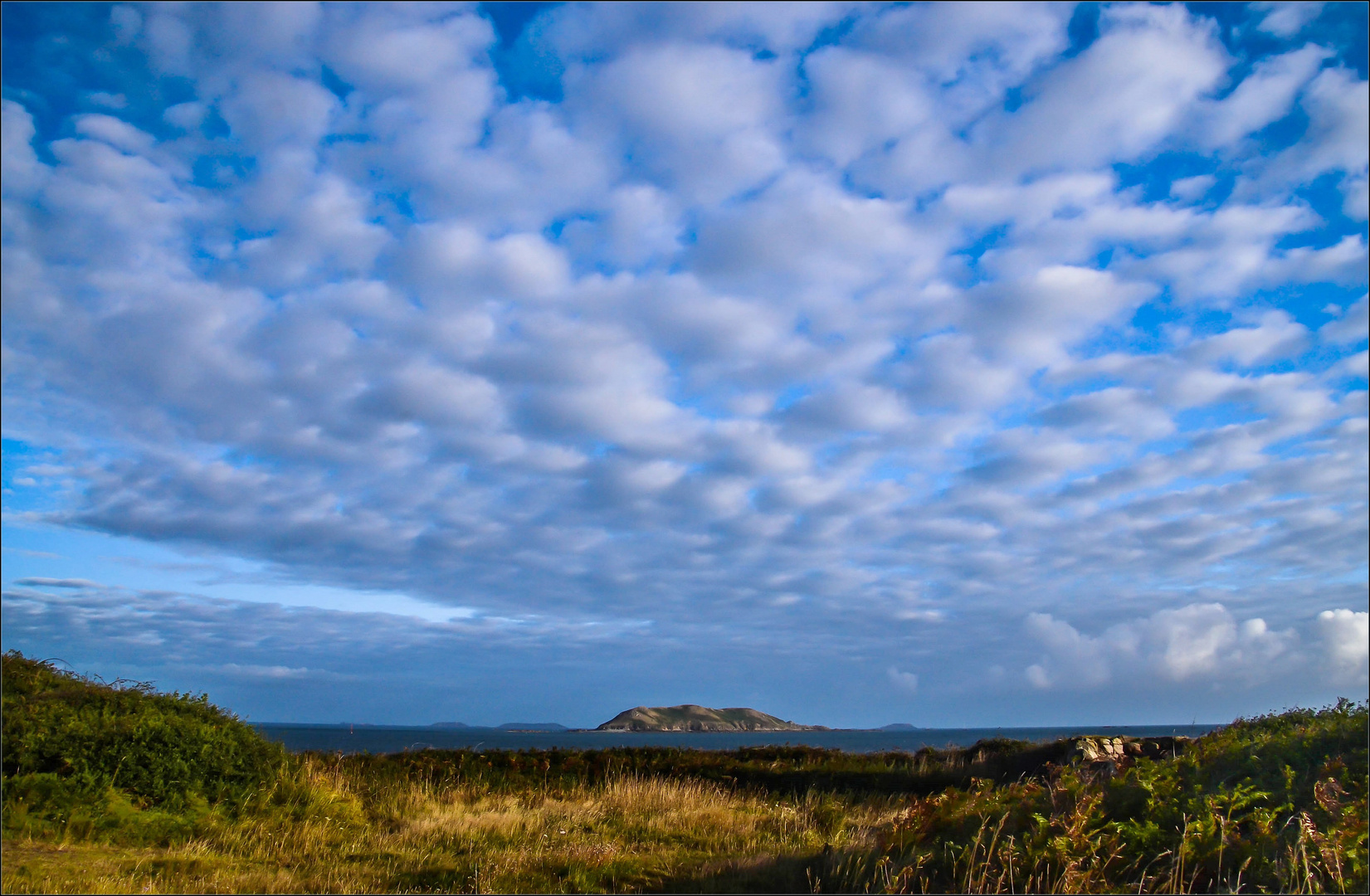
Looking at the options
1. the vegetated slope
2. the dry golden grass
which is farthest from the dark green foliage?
the vegetated slope

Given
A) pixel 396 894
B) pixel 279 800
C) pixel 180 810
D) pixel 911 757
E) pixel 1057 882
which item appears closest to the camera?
pixel 1057 882

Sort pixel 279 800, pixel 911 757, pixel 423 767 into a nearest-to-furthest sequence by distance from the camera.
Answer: pixel 279 800 → pixel 423 767 → pixel 911 757

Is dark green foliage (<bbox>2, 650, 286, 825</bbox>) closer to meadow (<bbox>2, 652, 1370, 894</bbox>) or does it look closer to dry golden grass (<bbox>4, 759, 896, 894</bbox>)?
meadow (<bbox>2, 652, 1370, 894</bbox>)

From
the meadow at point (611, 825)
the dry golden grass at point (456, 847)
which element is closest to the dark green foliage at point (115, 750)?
the meadow at point (611, 825)

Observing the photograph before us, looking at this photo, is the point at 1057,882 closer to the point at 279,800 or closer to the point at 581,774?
the point at 279,800

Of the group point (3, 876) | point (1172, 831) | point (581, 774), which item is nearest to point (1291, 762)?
point (1172, 831)

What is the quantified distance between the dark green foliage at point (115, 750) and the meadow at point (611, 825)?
0.03 m

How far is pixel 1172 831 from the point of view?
25.6 ft

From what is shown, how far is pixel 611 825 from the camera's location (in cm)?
1310

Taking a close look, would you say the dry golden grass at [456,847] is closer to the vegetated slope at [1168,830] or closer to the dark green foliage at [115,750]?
the dark green foliage at [115,750]

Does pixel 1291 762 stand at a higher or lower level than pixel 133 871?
higher

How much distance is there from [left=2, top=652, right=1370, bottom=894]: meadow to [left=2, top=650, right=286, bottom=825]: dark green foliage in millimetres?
30

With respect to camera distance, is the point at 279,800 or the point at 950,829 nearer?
the point at 950,829

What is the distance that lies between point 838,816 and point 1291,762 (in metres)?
7.99
